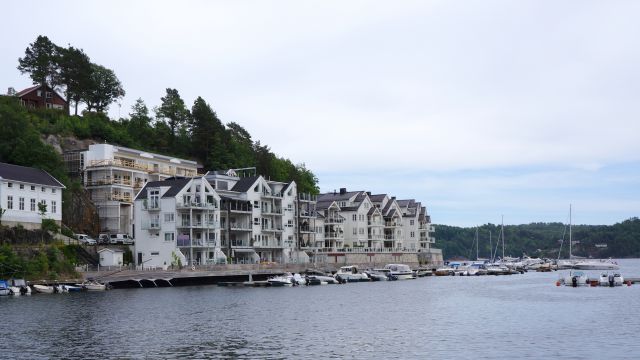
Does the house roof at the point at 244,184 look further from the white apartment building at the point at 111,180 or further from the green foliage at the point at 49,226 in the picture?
the green foliage at the point at 49,226

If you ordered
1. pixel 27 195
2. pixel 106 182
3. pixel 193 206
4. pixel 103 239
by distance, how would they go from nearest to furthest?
pixel 27 195 → pixel 103 239 → pixel 193 206 → pixel 106 182

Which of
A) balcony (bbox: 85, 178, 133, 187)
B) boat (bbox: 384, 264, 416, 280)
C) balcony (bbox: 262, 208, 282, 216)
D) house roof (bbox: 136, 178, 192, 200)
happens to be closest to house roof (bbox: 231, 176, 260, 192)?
balcony (bbox: 262, 208, 282, 216)

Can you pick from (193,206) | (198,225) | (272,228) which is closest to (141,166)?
(193,206)

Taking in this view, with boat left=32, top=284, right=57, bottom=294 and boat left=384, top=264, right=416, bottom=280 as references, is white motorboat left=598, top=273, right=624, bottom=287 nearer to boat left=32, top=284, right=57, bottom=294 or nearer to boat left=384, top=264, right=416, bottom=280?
boat left=384, top=264, right=416, bottom=280

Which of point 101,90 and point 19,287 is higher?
point 101,90

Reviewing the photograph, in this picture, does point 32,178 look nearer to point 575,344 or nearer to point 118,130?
point 118,130

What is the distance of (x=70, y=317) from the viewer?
5944 centimetres

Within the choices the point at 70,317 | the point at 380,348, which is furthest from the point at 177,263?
the point at 380,348

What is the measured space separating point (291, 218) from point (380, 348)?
9626 cm

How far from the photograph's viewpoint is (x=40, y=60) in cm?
13575

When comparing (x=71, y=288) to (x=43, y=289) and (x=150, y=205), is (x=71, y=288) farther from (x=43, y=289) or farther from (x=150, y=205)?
(x=150, y=205)

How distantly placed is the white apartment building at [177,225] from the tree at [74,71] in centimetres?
3519

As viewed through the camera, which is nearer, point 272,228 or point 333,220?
point 272,228

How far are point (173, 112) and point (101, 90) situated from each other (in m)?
17.9
